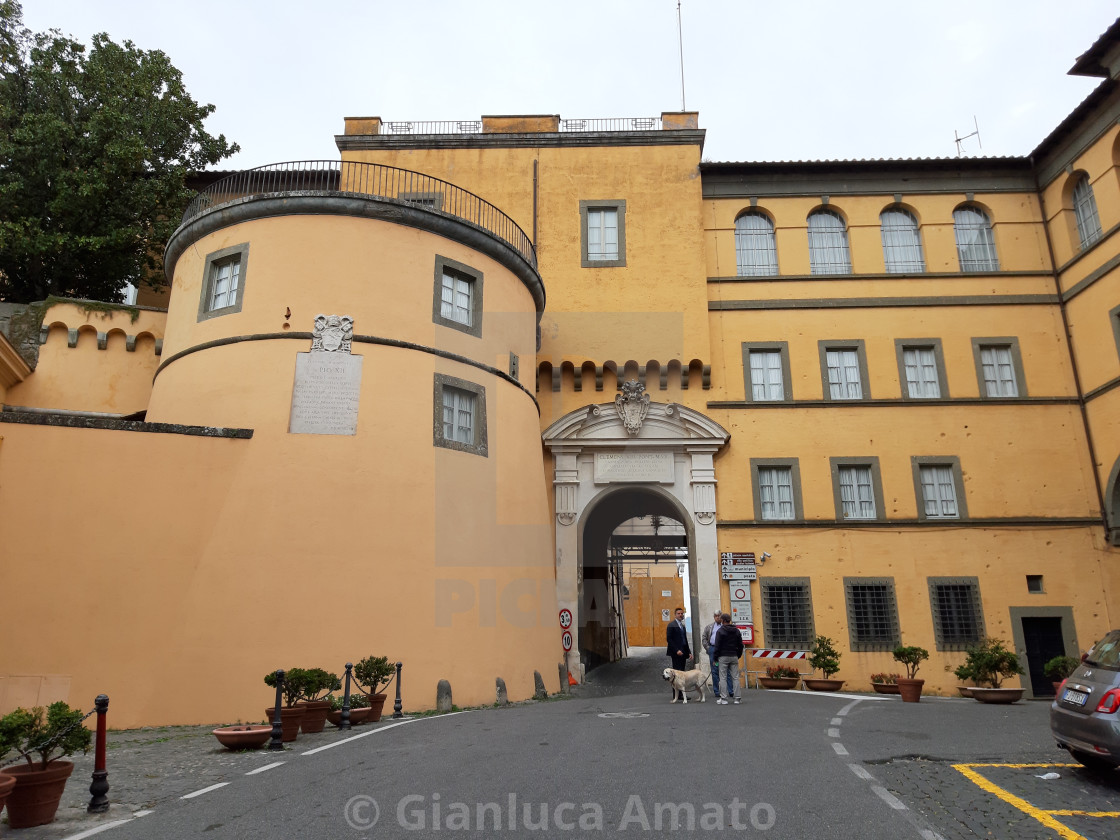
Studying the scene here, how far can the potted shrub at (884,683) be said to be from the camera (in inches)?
697

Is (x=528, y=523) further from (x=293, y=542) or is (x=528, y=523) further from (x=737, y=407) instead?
(x=737, y=407)

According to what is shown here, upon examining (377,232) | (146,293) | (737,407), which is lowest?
(737,407)

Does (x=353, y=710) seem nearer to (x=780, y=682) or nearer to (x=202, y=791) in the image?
(x=202, y=791)

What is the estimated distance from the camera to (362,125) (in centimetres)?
2280

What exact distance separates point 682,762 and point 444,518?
804 centimetres

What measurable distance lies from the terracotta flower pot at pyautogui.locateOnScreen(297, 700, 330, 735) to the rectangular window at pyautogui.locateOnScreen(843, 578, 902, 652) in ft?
42.7

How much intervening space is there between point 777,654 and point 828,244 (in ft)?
36.5

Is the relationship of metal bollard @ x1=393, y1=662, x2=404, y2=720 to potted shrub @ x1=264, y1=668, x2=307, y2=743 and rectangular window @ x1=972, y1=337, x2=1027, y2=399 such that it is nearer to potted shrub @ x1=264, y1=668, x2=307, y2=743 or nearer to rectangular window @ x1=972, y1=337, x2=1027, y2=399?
potted shrub @ x1=264, y1=668, x2=307, y2=743

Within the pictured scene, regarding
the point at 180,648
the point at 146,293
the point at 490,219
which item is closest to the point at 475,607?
the point at 180,648

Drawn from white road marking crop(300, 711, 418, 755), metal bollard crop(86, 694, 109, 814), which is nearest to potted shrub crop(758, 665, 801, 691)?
white road marking crop(300, 711, 418, 755)

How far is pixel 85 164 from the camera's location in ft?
68.1

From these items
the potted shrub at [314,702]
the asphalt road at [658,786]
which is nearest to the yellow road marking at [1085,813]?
the asphalt road at [658,786]

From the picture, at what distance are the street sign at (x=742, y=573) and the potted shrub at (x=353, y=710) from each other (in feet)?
33.3

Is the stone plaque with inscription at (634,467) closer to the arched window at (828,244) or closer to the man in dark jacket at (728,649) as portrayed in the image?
the man in dark jacket at (728,649)
